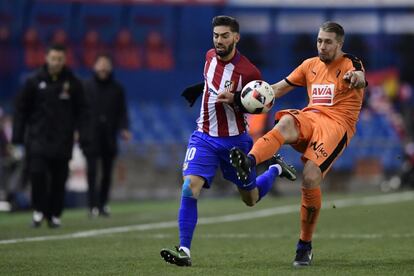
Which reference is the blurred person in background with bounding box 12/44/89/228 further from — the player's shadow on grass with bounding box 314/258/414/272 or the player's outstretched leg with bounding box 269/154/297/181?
the player's shadow on grass with bounding box 314/258/414/272

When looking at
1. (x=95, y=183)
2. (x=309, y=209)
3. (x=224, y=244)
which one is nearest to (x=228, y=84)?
(x=309, y=209)

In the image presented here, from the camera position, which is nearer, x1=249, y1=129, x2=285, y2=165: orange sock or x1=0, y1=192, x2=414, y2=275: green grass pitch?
x1=0, y1=192, x2=414, y2=275: green grass pitch

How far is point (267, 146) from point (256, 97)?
452 mm

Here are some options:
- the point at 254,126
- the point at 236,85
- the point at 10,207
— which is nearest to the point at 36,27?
the point at 254,126

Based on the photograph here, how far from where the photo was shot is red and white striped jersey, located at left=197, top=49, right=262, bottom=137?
9562 millimetres

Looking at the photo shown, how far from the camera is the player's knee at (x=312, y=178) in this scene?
926 centimetres

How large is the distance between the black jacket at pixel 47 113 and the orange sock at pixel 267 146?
549cm

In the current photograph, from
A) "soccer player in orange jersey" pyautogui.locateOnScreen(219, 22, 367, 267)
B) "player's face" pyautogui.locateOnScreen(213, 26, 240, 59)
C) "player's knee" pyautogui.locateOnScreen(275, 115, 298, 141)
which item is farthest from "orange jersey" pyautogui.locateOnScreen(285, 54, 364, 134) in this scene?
"player's face" pyautogui.locateOnScreen(213, 26, 240, 59)

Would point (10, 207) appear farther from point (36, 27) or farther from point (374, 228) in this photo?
point (36, 27)

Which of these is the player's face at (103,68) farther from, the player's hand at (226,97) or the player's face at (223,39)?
the player's hand at (226,97)

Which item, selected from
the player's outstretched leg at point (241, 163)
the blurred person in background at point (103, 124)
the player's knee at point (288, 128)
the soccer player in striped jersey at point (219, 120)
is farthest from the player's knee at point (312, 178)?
the blurred person in background at point (103, 124)

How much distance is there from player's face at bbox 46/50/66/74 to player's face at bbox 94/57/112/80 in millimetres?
2533

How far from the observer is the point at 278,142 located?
9227 mm

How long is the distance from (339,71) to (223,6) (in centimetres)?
2096
